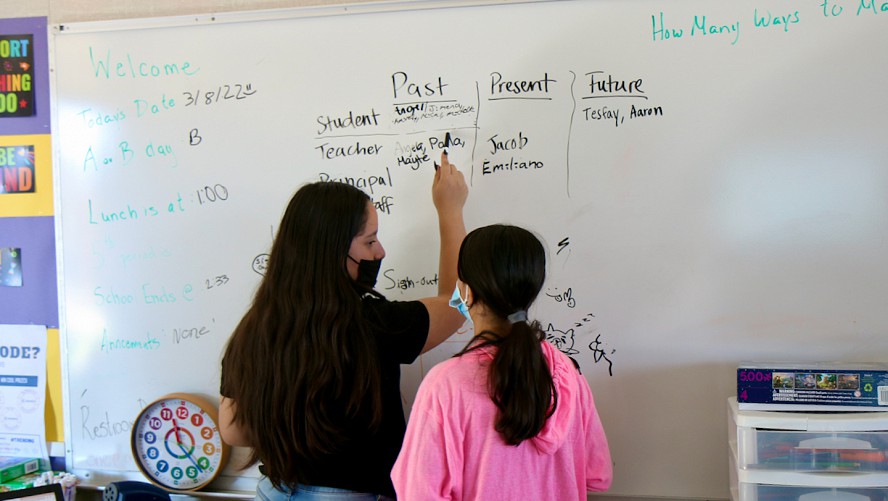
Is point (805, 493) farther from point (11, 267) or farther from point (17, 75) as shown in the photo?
point (17, 75)

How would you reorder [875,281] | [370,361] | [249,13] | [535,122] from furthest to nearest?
[249,13]
[535,122]
[875,281]
[370,361]

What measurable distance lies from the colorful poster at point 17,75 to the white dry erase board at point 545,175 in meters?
0.10

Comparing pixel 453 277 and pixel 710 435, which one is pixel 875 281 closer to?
pixel 710 435

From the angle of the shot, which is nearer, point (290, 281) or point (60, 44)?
point (290, 281)

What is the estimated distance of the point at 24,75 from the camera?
199cm

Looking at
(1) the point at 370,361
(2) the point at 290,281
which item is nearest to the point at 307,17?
(2) the point at 290,281

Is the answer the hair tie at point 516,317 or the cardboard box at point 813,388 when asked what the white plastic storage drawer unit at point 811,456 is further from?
the hair tie at point 516,317

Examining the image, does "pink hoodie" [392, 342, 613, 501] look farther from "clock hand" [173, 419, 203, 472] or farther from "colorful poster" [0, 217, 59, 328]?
"colorful poster" [0, 217, 59, 328]

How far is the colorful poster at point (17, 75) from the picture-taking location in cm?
199

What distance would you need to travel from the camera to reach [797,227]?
164 cm

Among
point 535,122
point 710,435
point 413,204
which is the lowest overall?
point 710,435

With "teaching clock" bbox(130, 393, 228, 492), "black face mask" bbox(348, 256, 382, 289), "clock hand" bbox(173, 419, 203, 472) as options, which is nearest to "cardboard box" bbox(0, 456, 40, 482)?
"teaching clock" bbox(130, 393, 228, 492)

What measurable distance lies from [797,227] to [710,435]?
0.54m

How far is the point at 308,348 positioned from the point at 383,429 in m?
0.24
